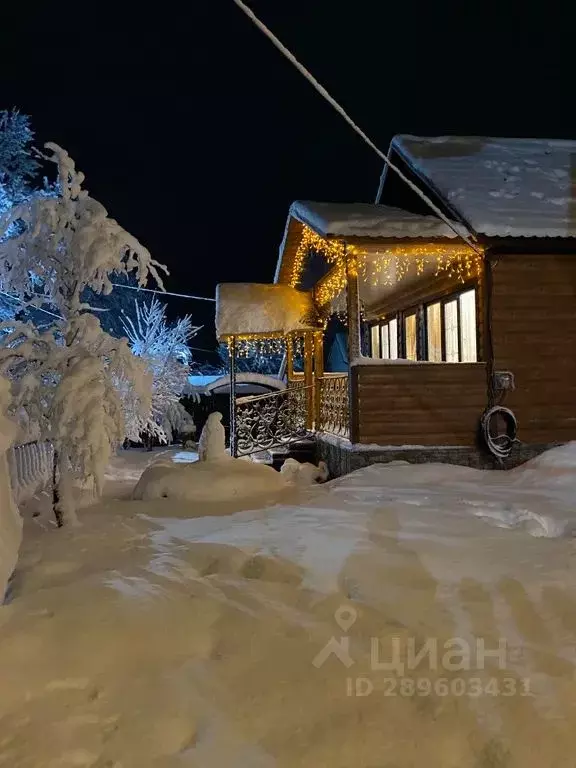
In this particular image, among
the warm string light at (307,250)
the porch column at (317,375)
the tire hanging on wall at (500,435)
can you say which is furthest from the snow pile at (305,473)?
the warm string light at (307,250)

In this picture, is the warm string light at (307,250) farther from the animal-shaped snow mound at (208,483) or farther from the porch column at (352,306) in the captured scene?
the animal-shaped snow mound at (208,483)

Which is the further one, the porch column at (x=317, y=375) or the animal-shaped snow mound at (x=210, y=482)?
the porch column at (x=317, y=375)

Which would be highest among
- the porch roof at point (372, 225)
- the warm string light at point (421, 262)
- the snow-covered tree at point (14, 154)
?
the snow-covered tree at point (14, 154)

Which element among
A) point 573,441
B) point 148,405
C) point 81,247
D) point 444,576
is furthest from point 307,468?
point 444,576

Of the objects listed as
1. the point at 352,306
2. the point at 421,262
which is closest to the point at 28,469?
the point at 352,306

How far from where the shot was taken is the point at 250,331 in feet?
46.0

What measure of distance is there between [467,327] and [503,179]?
118 inches

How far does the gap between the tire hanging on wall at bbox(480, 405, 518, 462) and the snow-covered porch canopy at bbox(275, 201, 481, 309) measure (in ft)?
8.39

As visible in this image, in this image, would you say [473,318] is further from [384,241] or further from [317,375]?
[317,375]

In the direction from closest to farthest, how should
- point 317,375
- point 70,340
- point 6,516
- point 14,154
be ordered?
point 6,516 → point 70,340 → point 317,375 → point 14,154

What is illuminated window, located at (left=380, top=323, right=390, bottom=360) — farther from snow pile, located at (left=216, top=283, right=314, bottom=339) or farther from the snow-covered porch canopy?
the snow-covered porch canopy

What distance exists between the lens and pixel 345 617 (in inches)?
158

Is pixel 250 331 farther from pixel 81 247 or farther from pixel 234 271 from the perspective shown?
pixel 234 271

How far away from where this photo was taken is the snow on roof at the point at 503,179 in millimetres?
10562
